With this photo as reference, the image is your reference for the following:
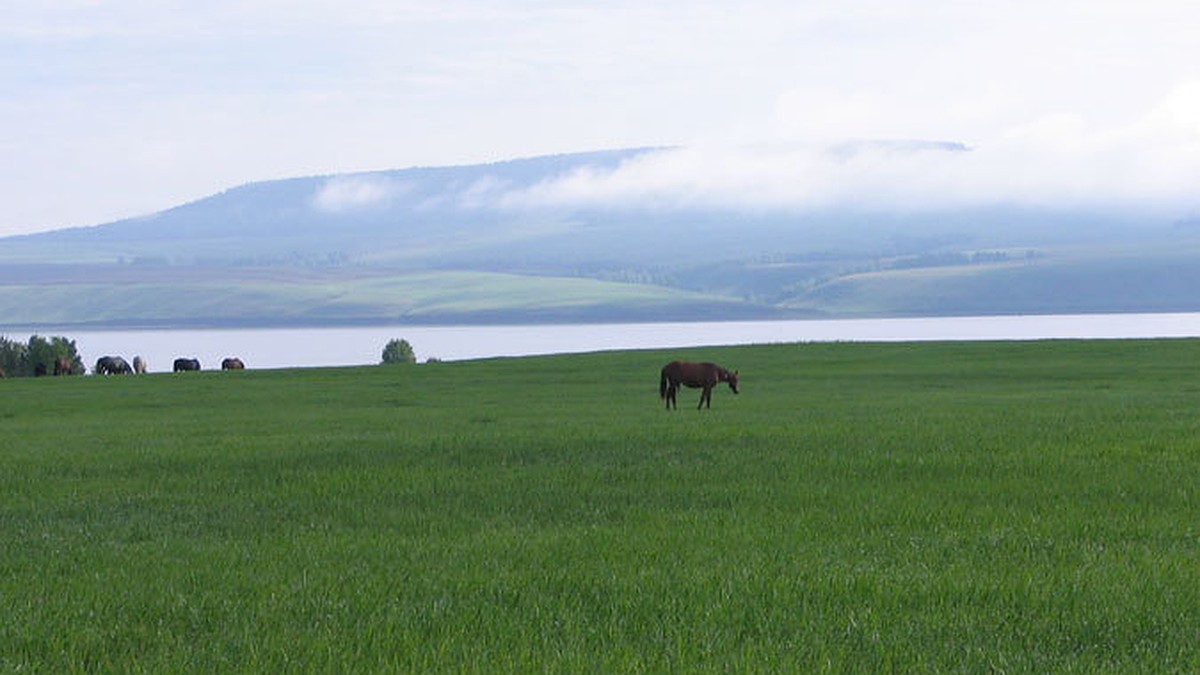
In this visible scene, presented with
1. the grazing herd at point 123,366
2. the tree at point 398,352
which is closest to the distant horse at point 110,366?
the grazing herd at point 123,366

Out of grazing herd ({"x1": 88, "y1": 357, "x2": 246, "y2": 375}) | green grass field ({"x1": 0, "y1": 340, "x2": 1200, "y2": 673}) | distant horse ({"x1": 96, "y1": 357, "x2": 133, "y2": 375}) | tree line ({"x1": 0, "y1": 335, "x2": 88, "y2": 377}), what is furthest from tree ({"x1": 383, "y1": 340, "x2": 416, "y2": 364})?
green grass field ({"x1": 0, "y1": 340, "x2": 1200, "y2": 673})

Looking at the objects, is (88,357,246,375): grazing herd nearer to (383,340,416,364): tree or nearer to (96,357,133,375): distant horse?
(96,357,133,375): distant horse

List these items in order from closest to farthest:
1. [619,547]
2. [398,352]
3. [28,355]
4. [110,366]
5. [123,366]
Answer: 1. [619,547]
2. [110,366]
3. [123,366]
4. [28,355]
5. [398,352]

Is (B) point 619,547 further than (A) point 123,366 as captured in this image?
No

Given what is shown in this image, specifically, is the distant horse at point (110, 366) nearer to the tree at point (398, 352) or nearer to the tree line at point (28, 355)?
the tree line at point (28, 355)

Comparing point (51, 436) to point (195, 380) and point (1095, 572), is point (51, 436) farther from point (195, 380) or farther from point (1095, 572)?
point (195, 380)

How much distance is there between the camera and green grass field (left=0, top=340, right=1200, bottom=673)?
977cm

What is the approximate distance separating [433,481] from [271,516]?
3.18 meters

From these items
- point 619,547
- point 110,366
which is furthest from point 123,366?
point 619,547

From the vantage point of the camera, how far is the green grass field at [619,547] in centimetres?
977

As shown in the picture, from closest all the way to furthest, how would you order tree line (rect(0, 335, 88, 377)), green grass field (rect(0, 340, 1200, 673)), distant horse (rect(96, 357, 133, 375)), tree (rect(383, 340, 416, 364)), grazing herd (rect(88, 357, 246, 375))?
green grass field (rect(0, 340, 1200, 673)) → grazing herd (rect(88, 357, 246, 375)) → distant horse (rect(96, 357, 133, 375)) → tree line (rect(0, 335, 88, 377)) → tree (rect(383, 340, 416, 364))

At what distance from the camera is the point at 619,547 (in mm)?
13602

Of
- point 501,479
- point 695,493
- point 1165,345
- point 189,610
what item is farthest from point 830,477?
point 1165,345

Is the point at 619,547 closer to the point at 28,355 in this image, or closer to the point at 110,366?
the point at 110,366
